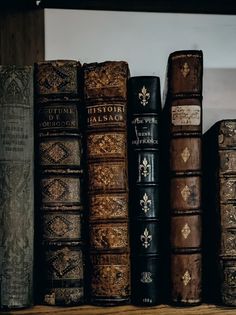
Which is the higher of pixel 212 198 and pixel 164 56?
pixel 164 56

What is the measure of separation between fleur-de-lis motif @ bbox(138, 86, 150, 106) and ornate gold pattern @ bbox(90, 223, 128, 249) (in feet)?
0.52

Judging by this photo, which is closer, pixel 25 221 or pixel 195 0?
pixel 25 221

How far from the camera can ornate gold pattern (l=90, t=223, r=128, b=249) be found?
0.69 metres

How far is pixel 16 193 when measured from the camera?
0.70 meters

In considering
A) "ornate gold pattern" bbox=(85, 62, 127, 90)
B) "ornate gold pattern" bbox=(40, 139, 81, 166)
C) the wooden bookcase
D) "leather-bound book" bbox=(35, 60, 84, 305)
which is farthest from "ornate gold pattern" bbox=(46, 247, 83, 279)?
the wooden bookcase

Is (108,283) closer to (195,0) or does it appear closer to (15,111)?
(15,111)

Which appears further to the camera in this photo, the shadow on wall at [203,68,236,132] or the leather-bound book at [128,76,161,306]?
the shadow on wall at [203,68,236,132]

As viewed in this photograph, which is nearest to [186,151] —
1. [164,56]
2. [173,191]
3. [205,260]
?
[173,191]

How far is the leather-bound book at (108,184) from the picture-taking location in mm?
694

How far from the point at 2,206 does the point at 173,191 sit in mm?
215

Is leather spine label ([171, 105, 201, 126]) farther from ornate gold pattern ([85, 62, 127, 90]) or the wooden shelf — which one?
the wooden shelf

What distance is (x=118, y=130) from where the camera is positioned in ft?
2.31

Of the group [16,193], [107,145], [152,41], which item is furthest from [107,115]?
[152,41]

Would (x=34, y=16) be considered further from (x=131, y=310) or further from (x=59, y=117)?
(x=131, y=310)
